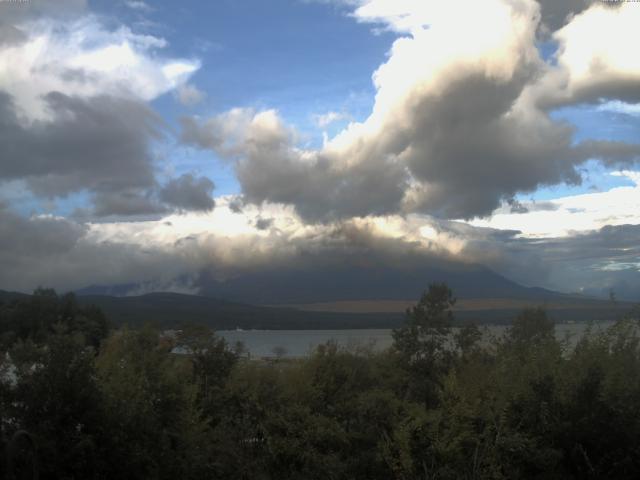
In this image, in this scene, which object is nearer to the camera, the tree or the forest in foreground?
the forest in foreground

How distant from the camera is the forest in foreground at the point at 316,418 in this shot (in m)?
12.3

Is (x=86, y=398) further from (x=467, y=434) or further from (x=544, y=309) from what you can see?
(x=544, y=309)

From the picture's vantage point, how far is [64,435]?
1195 cm

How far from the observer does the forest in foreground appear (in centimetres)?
1229

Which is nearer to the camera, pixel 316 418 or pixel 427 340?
pixel 316 418

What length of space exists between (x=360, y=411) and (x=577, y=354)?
598 centimetres

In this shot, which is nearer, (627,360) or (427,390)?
(627,360)

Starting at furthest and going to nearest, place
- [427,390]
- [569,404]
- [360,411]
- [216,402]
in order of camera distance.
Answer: [427,390] < [216,402] < [360,411] < [569,404]

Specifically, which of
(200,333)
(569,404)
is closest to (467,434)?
(569,404)

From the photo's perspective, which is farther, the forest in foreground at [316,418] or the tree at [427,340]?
the tree at [427,340]

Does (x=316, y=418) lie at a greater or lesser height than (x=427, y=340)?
lesser

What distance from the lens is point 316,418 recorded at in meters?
17.1

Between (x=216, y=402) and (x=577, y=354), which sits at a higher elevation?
(x=577, y=354)

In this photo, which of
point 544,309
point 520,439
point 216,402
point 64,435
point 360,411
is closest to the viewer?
point 64,435
